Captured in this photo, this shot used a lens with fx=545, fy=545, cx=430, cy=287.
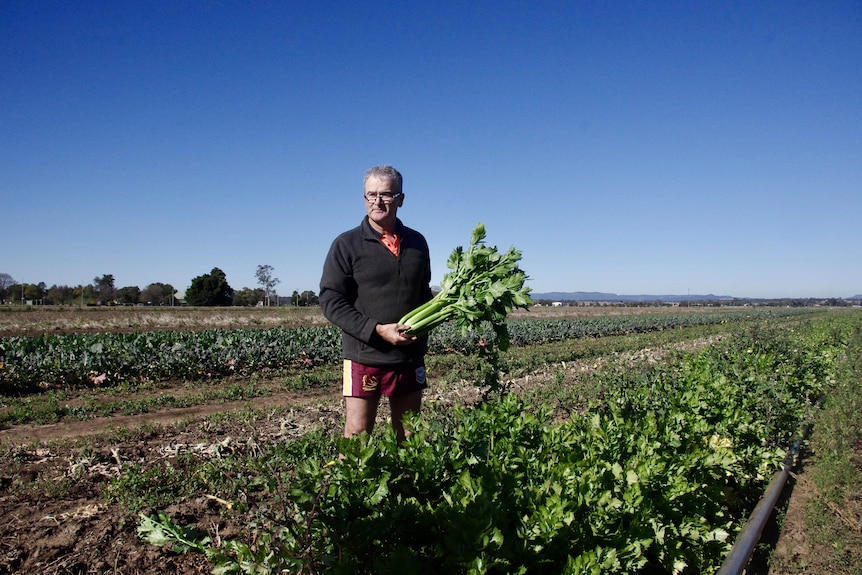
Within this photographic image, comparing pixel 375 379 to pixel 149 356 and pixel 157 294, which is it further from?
pixel 157 294

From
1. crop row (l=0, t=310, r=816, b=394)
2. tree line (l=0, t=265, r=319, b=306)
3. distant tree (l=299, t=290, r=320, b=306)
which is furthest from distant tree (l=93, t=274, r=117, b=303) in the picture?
crop row (l=0, t=310, r=816, b=394)

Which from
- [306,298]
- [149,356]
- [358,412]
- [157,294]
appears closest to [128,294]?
[157,294]

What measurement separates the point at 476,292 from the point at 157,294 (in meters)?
85.6

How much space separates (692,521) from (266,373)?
10.9 m

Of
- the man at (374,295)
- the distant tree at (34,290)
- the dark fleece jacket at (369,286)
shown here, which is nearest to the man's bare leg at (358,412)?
the man at (374,295)

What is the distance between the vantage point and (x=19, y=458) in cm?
540

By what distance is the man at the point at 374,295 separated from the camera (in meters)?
3.13

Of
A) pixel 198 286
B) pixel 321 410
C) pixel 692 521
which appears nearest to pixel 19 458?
pixel 321 410

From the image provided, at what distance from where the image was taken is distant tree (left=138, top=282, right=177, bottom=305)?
7695 centimetres

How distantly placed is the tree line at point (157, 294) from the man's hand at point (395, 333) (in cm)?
6629

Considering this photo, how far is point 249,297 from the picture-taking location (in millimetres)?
78562

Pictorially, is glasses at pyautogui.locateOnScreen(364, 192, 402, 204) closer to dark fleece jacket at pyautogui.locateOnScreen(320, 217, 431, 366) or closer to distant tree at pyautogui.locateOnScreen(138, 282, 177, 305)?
dark fleece jacket at pyautogui.locateOnScreen(320, 217, 431, 366)

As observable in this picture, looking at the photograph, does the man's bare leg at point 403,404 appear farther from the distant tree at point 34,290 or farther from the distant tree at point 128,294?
the distant tree at point 34,290

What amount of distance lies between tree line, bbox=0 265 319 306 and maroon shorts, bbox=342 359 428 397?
66033mm
